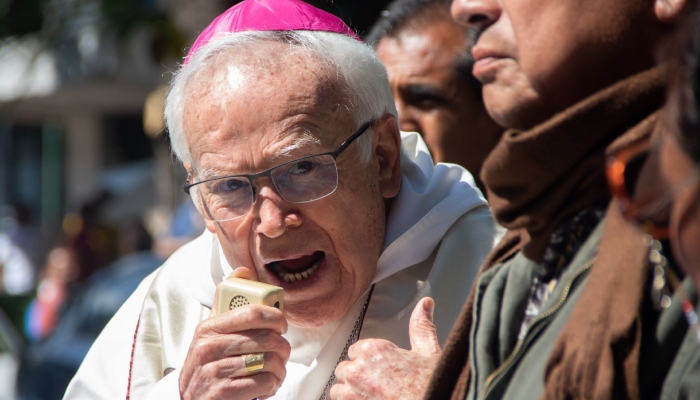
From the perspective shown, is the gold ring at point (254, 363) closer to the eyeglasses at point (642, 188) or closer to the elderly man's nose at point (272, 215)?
the elderly man's nose at point (272, 215)

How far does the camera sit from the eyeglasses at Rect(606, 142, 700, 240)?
Answer: 1358mm

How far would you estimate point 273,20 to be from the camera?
122 inches

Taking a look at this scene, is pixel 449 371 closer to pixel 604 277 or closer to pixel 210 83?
pixel 604 277

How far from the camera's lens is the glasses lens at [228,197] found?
9.35 ft

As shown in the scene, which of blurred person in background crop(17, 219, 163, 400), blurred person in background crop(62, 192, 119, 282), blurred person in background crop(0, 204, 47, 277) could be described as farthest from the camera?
blurred person in background crop(0, 204, 47, 277)

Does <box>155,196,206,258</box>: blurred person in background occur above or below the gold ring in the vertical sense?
below

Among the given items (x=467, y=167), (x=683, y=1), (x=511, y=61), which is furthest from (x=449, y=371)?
(x=467, y=167)

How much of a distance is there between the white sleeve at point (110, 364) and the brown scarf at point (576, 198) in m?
1.59

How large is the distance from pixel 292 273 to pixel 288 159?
339mm

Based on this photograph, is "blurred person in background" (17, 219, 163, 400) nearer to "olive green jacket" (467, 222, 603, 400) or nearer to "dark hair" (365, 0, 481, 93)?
"dark hair" (365, 0, 481, 93)

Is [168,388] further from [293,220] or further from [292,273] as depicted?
[293,220]

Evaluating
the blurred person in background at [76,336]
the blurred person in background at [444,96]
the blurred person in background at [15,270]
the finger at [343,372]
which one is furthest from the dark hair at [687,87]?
the blurred person in background at [15,270]

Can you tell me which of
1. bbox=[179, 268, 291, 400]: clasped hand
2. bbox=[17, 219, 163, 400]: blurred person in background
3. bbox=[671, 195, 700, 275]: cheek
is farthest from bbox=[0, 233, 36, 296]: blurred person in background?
bbox=[671, 195, 700, 275]: cheek

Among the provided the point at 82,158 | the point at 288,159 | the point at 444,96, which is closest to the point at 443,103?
the point at 444,96
